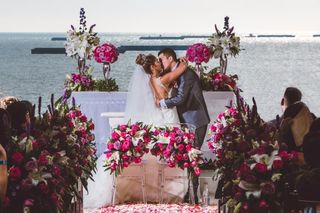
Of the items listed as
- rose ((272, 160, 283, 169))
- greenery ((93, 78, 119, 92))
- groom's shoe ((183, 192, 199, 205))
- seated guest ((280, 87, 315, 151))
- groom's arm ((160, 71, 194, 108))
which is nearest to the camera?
rose ((272, 160, 283, 169))

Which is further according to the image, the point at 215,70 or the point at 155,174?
the point at 215,70

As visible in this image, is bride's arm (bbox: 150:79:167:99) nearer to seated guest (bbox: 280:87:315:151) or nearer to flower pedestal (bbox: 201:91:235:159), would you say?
Answer: flower pedestal (bbox: 201:91:235:159)

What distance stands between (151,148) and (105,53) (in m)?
2.63

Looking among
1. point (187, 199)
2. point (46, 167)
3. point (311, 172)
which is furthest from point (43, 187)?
point (187, 199)

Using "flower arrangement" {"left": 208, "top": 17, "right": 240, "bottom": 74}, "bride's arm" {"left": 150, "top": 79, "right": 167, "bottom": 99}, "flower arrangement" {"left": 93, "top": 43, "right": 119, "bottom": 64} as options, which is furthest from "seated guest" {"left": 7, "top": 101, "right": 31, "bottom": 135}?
"flower arrangement" {"left": 208, "top": 17, "right": 240, "bottom": 74}

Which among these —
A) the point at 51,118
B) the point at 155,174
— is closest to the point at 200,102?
the point at 155,174

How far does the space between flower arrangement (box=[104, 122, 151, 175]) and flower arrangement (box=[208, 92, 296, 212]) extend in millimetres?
2617

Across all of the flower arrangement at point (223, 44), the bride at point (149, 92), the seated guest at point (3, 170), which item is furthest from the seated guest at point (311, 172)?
the flower arrangement at point (223, 44)

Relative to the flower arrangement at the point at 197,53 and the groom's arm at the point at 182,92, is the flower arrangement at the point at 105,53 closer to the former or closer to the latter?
the flower arrangement at the point at 197,53

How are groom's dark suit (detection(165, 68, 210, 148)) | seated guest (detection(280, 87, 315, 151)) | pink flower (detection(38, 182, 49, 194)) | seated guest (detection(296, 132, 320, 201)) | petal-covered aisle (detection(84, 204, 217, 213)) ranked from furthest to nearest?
groom's dark suit (detection(165, 68, 210, 148)), petal-covered aisle (detection(84, 204, 217, 213)), seated guest (detection(280, 87, 315, 151)), pink flower (detection(38, 182, 49, 194)), seated guest (detection(296, 132, 320, 201))

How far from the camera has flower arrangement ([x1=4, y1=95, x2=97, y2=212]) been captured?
5367 mm

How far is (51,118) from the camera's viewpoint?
646 centimetres

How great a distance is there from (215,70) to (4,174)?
6.98m

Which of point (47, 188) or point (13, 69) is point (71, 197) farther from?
point (13, 69)
